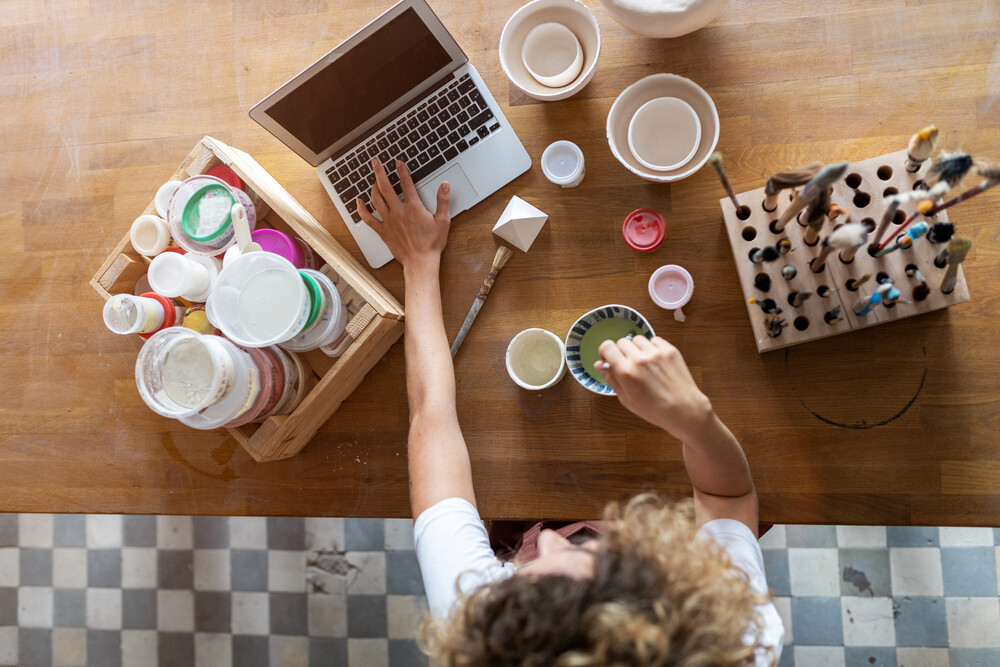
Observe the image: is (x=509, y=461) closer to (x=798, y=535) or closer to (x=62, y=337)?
(x=62, y=337)

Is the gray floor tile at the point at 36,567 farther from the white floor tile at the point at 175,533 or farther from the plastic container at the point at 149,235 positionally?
the plastic container at the point at 149,235

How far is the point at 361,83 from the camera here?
3.41ft

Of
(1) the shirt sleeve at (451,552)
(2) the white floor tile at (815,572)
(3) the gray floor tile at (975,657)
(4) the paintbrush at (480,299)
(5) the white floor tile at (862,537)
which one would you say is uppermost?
(4) the paintbrush at (480,299)

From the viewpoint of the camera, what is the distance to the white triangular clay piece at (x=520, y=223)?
42.3 inches

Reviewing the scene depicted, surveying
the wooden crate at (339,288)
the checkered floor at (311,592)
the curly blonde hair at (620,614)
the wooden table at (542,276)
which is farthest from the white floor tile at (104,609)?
the curly blonde hair at (620,614)

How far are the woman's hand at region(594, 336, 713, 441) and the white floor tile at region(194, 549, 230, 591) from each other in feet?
5.04

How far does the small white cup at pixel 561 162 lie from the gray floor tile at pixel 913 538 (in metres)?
1.33

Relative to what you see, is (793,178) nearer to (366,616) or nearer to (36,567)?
(366,616)

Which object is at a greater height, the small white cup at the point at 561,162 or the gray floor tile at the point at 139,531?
the small white cup at the point at 561,162

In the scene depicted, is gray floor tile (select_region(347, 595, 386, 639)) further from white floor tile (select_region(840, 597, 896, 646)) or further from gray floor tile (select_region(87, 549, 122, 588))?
white floor tile (select_region(840, 597, 896, 646))

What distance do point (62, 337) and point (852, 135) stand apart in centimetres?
153

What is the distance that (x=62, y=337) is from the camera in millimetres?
1237

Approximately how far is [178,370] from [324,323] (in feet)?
0.75

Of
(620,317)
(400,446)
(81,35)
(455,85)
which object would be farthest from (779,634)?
(81,35)
